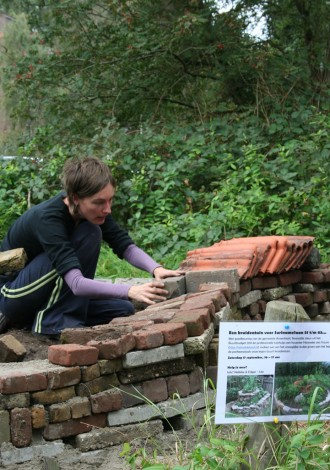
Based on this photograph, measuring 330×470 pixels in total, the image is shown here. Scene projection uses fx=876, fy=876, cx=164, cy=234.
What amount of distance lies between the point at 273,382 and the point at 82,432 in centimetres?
100

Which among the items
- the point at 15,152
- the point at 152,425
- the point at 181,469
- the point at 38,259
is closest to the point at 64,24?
the point at 15,152

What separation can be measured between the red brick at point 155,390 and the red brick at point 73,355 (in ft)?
1.07

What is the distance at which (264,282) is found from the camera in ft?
19.7

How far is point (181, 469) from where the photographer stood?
2912 millimetres

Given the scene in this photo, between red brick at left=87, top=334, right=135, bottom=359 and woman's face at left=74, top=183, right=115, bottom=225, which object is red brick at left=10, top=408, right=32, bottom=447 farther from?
woman's face at left=74, top=183, right=115, bottom=225

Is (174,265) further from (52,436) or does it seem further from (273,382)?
(273,382)

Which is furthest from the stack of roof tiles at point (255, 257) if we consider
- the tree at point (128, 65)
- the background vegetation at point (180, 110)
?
the tree at point (128, 65)

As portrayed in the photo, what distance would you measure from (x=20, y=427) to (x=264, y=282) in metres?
2.92

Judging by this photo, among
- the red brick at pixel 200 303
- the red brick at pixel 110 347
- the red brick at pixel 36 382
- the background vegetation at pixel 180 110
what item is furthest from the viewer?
the background vegetation at pixel 180 110

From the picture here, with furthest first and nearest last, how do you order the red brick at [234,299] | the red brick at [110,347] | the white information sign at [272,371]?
the red brick at [234,299], the red brick at [110,347], the white information sign at [272,371]

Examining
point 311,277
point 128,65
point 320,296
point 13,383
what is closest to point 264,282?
point 311,277

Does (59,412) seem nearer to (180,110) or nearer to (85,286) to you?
(85,286)

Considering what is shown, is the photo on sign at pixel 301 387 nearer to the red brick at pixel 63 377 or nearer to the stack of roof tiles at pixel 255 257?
the red brick at pixel 63 377

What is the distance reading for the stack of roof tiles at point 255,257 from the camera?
5664mm
